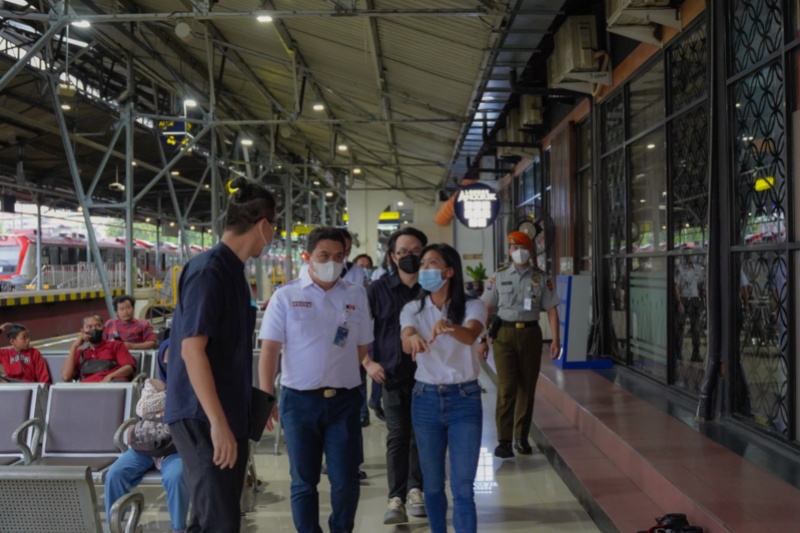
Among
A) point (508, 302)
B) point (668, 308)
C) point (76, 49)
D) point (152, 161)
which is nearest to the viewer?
point (508, 302)

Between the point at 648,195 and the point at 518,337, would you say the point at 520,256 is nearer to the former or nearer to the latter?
the point at 518,337

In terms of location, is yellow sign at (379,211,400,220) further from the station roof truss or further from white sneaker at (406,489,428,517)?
white sneaker at (406,489,428,517)

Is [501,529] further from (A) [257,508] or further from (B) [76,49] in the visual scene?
(B) [76,49]

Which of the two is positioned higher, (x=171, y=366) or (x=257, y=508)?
(x=171, y=366)

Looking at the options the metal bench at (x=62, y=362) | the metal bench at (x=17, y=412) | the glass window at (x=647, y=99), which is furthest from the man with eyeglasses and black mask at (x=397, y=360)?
the glass window at (x=647, y=99)

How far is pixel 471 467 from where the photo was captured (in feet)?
12.1

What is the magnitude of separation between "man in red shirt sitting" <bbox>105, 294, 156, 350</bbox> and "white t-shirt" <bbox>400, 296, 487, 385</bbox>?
4343 mm

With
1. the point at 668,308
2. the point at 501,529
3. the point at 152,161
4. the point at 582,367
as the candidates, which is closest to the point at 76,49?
the point at 152,161

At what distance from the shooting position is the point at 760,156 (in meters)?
5.00

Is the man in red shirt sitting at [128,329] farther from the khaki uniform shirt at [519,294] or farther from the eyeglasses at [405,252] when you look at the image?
the eyeglasses at [405,252]

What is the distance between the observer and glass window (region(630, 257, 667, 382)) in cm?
719

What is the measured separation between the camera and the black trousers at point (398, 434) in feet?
14.8

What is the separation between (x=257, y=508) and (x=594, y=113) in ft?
20.4

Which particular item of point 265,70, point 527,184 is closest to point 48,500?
point 265,70
